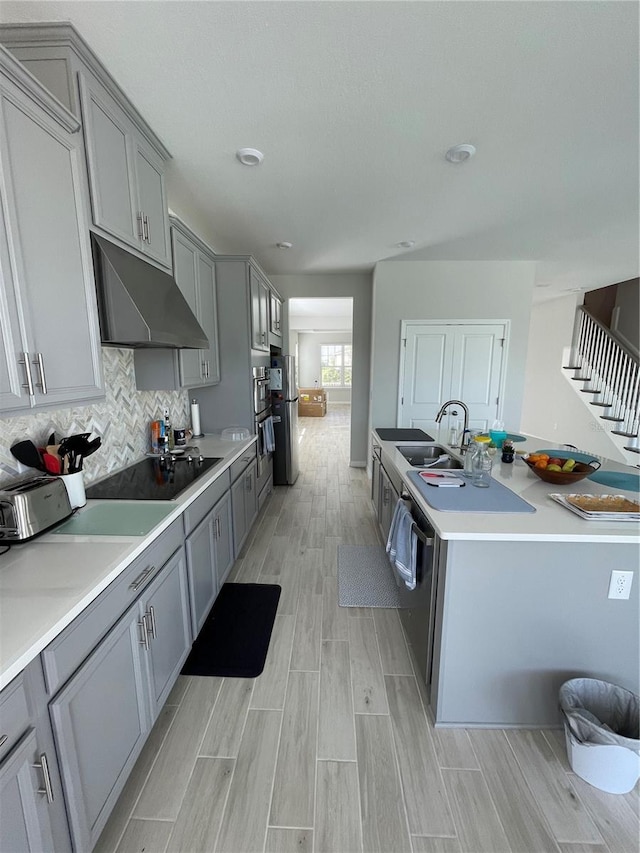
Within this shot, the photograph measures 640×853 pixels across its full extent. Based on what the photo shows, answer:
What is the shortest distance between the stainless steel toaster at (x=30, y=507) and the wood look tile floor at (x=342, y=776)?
3.49 feet

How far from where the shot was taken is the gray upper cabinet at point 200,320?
2240mm

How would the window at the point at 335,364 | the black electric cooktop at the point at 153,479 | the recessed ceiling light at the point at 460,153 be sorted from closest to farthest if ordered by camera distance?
1. the black electric cooktop at the point at 153,479
2. the recessed ceiling light at the point at 460,153
3. the window at the point at 335,364

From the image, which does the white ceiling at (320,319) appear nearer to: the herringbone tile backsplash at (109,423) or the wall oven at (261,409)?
the wall oven at (261,409)

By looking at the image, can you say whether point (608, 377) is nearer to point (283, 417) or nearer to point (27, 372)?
point (283, 417)

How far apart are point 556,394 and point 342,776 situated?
7199 mm

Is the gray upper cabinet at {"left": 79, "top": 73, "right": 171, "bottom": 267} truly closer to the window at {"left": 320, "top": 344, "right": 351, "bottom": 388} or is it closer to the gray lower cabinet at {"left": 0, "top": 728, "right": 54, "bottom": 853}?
the gray lower cabinet at {"left": 0, "top": 728, "right": 54, "bottom": 853}

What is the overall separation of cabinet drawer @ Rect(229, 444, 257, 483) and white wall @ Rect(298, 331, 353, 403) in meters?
8.34

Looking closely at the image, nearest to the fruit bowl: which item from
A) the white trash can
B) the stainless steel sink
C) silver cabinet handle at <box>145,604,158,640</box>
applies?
the stainless steel sink

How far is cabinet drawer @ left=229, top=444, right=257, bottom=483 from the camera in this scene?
2.52m

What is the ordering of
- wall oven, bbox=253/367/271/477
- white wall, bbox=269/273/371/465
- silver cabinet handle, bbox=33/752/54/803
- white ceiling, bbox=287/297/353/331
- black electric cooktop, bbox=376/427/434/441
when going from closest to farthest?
silver cabinet handle, bbox=33/752/54/803 < black electric cooktop, bbox=376/427/434/441 < wall oven, bbox=253/367/271/477 < white wall, bbox=269/273/371/465 < white ceiling, bbox=287/297/353/331

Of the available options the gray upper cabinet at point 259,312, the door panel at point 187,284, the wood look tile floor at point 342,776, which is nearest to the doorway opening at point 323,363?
the gray upper cabinet at point 259,312

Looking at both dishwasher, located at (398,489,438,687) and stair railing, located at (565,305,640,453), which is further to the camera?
stair railing, located at (565,305,640,453)

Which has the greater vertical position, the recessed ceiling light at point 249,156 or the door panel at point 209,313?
the recessed ceiling light at point 249,156

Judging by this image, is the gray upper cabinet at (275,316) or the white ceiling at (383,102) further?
the gray upper cabinet at (275,316)
